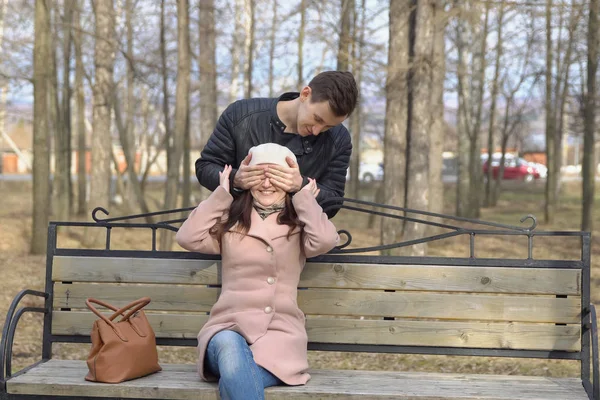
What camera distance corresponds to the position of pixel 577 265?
166 inches

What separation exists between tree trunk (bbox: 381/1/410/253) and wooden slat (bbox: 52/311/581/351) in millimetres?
5124

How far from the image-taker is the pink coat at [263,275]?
3.81 m

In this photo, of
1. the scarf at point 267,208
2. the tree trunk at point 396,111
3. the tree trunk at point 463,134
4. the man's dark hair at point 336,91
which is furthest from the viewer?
the tree trunk at point 463,134

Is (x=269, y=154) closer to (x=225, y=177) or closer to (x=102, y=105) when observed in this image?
(x=225, y=177)

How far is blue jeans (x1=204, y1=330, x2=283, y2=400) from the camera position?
139 inches

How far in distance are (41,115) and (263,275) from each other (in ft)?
32.7

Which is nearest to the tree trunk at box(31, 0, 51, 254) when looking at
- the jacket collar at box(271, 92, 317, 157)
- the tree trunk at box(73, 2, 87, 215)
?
the tree trunk at box(73, 2, 87, 215)

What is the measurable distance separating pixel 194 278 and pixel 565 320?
6.11 feet

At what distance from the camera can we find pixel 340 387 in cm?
383

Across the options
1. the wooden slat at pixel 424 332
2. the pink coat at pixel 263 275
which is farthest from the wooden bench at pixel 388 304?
the pink coat at pixel 263 275

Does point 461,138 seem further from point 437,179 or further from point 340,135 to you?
point 340,135

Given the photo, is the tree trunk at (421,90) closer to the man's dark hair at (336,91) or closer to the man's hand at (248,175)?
the man's dark hair at (336,91)

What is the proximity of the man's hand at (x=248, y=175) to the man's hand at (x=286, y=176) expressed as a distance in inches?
1.4

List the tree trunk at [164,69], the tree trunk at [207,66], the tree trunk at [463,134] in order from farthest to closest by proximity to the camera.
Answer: the tree trunk at [463,134] → the tree trunk at [207,66] → the tree trunk at [164,69]
